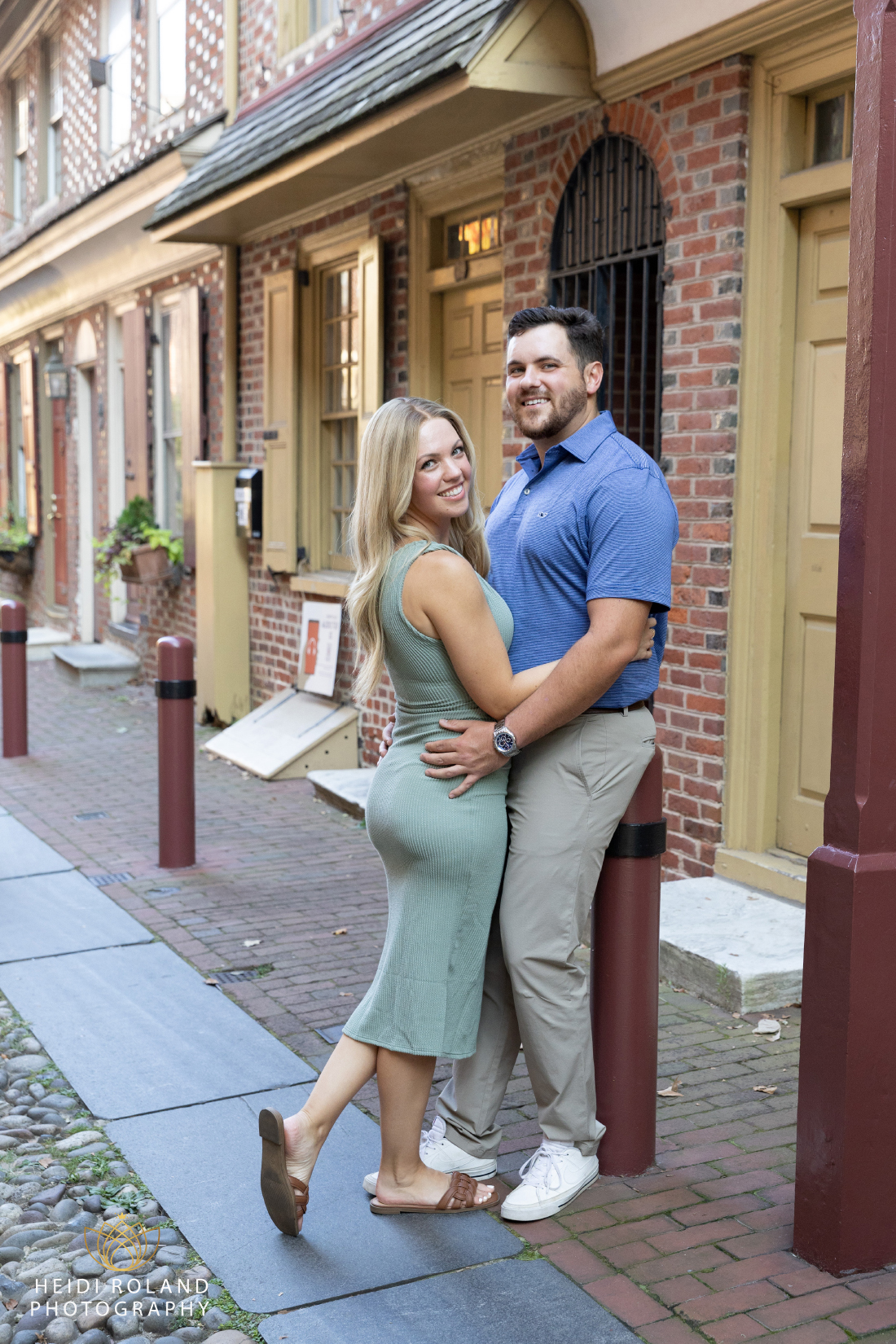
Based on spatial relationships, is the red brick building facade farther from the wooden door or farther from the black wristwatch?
the black wristwatch

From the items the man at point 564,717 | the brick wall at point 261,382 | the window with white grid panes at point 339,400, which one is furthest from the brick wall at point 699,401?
the window with white grid panes at point 339,400

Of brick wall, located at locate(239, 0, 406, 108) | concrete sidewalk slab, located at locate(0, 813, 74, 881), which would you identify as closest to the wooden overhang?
brick wall, located at locate(239, 0, 406, 108)

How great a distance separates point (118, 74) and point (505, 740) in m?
12.1

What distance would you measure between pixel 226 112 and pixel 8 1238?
8797 millimetres

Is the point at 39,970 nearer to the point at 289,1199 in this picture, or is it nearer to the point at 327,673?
the point at 289,1199

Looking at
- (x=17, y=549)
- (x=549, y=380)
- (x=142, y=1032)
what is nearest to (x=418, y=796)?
(x=549, y=380)

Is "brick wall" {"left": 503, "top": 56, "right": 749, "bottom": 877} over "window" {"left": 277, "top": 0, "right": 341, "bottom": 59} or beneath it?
beneath

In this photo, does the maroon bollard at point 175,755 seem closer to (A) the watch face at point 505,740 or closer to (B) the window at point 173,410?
(A) the watch face at point 505,740

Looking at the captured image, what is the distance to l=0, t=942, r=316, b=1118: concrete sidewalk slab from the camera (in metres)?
3.87

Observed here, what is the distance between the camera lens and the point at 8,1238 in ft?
10.1

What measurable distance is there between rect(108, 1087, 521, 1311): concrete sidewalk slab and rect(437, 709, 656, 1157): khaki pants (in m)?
0.40

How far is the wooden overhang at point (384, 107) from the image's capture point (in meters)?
5.73

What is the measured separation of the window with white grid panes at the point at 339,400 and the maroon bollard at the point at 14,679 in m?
2.13

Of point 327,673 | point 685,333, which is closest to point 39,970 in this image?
point 685,333
